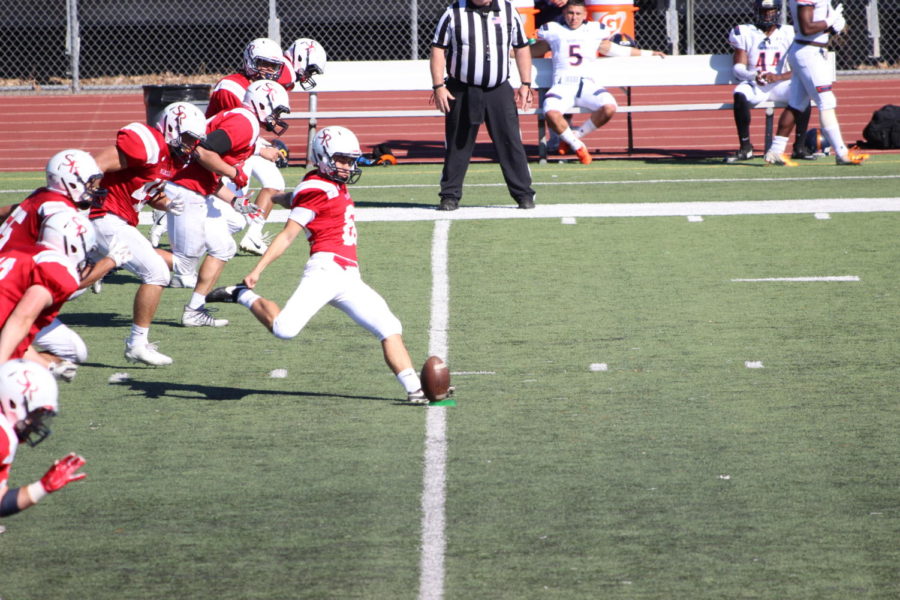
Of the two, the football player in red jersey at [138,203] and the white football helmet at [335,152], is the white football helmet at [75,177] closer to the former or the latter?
the white football helmet at [335,152]

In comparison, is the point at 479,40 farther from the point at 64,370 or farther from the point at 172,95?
the point at 64,370

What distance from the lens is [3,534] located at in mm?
4941

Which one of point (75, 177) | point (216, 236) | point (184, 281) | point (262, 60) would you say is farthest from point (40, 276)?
point (262, 60)

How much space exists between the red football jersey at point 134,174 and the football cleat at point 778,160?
8.98 meters

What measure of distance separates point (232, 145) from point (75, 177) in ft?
8.54

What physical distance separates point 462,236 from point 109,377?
4.39 metres

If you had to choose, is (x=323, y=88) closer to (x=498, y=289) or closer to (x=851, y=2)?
(x=498, y=289)

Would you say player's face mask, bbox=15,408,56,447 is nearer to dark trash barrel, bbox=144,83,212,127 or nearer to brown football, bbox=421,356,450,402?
brown football, bbox=421,356,450,402

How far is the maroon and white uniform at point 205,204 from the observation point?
8.09 metres

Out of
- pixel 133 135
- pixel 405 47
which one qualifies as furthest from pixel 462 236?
pixel 405 47

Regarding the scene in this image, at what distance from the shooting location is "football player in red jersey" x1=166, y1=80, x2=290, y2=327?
8031 millimetres

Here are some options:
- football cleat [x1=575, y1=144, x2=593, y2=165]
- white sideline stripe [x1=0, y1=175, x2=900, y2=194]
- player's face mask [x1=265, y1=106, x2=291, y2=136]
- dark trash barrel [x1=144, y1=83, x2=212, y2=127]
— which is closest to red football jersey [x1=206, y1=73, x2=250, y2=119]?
player's face mask [x1=265, y1=106, x2=291, y2=136]

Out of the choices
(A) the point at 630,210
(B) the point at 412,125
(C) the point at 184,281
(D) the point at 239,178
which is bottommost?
(B) the point at 412,125

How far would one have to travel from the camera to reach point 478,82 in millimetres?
11859
